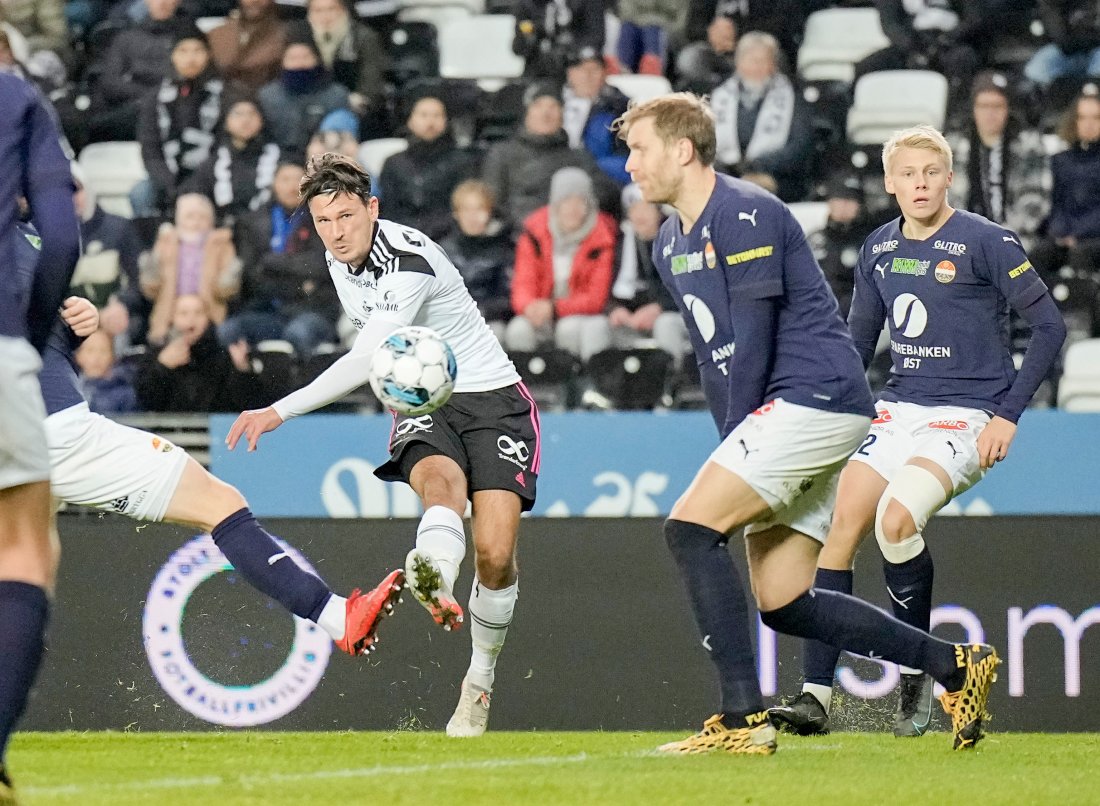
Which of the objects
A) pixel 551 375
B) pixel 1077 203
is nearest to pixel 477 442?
pixel 551 375

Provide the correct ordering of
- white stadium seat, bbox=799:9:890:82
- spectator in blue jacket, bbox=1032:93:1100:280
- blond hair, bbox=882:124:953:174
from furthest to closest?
white stadium seat, bbox=799:9:890:82 → spectator in blue jacket, bbox=1032:93:1100:280 → blond hair, bbox=882:124:953:174

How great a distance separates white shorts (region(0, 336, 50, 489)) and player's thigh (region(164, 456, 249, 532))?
168cm

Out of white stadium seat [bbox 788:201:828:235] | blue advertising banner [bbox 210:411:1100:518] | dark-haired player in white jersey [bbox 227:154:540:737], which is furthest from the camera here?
white stadium seat [bbox 788:201:828:235]

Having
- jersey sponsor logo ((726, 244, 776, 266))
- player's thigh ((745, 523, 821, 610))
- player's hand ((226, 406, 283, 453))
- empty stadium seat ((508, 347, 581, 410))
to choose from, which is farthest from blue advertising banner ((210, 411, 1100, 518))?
jersey sponsor logo ((726, 244, 776, 266))

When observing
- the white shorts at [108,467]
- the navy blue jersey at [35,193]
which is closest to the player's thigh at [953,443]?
the white shorts at [108,467]

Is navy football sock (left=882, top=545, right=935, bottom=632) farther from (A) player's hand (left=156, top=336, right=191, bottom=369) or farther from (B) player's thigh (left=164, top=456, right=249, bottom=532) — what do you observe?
(A) player's hand (left=156, top=336, right=191, bottom=369)

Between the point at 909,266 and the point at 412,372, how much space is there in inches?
76.0

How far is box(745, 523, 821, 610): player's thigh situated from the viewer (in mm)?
4879

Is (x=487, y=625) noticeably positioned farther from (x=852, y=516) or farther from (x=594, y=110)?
(x=594, y=110)

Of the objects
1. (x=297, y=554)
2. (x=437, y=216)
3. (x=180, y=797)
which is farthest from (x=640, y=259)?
(x=180, y=797)

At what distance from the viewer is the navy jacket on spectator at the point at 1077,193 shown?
376 inches

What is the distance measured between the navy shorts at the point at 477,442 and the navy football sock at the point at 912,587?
1.28 meters

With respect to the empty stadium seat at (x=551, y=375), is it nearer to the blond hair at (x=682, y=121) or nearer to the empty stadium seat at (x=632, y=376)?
the empty stadium seat at (x=632, y=376)

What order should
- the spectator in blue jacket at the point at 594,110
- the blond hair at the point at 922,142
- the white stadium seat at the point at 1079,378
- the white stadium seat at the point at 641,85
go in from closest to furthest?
the blond hair at the point at 922,142, the white stadium seat at the point at 1079,378, the spectator in blue jacket at the point at 594,110, the white stadium seat at the point at 641,85
